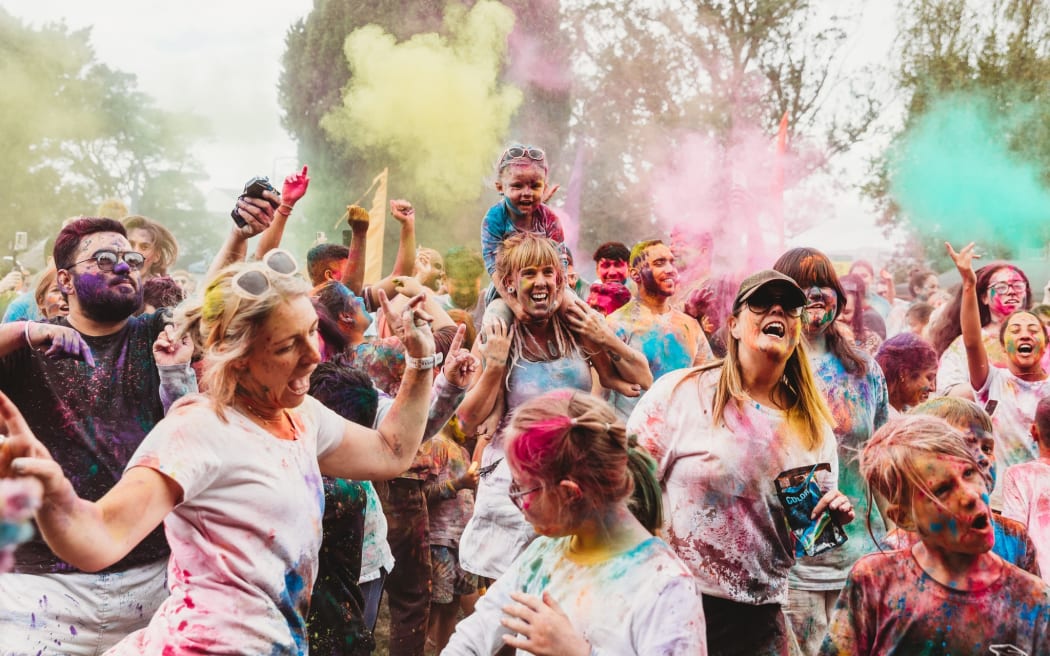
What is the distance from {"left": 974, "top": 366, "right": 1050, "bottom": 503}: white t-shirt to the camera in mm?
4797

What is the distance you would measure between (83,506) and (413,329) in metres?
1.18

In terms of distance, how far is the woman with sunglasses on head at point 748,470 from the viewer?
315 centimetres

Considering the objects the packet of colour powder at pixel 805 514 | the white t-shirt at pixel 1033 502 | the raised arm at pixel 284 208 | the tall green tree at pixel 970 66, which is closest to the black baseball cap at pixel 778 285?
the packet of colour powder at pixel 805 514

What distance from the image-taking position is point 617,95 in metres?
20.9

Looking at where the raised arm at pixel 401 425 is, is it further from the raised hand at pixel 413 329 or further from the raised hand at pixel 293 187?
the raised hand at pixel 293 187

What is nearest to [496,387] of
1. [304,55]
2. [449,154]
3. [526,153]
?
[526,153]

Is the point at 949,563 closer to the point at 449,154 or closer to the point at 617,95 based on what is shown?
the point at 449,154

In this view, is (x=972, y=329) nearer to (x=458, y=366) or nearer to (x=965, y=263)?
(x=965, y=263)

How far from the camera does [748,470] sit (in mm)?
3154

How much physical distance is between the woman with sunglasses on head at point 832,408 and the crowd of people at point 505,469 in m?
0.01

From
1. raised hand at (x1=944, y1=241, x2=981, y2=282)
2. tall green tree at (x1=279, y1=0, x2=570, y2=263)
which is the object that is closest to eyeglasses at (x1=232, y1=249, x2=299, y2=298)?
raised hand at (x1=944, y1=241, x2=981, y2=282)

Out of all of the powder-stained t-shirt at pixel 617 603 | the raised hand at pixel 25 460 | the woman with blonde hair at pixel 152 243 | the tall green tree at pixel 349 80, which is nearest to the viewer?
the raised hand at pixel 25 460

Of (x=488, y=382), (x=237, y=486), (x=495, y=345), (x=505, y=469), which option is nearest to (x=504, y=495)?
(x=505, y=469)

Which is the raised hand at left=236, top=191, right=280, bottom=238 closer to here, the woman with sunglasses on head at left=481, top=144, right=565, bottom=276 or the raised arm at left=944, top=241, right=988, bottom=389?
the woman with sunglasses on head at left=481, top=144, right=565, bottom=276
